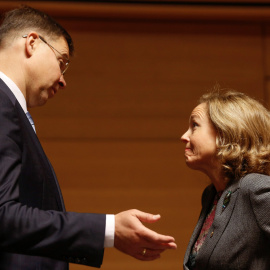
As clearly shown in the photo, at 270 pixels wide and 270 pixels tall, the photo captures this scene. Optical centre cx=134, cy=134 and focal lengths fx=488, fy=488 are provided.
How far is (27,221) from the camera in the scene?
1.13 meters

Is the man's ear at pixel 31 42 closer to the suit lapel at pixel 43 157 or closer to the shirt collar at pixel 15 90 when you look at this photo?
the shirt collar at pixel 15 90

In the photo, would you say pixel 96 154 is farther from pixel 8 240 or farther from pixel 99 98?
pixel 8 240

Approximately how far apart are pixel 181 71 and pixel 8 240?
185 centimetres

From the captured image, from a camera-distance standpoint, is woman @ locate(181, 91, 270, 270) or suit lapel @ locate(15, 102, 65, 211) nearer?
suit lapel @ locate(15, 102, 65, 211)

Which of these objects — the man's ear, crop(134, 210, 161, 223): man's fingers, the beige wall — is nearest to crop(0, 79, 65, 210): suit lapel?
the man's ear

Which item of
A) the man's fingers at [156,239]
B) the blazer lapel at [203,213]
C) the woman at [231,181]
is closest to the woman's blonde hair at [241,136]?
the woman at [231,181]

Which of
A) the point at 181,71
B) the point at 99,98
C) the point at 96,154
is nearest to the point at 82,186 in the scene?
the point at 96,154

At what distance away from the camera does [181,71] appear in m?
2.79

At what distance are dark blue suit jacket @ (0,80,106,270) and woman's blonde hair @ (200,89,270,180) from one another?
1.86ft

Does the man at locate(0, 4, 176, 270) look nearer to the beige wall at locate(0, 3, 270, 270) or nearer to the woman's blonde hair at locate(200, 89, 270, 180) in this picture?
the woman's blonde hair at locate(200, 89, 270, 180)

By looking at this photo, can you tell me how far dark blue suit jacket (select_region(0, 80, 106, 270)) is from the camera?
3.70ft

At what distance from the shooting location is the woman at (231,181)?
1.43 metres

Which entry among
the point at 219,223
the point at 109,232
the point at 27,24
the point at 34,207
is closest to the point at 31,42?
the point at 27,24

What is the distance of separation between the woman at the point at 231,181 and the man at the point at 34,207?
321 millimetres
